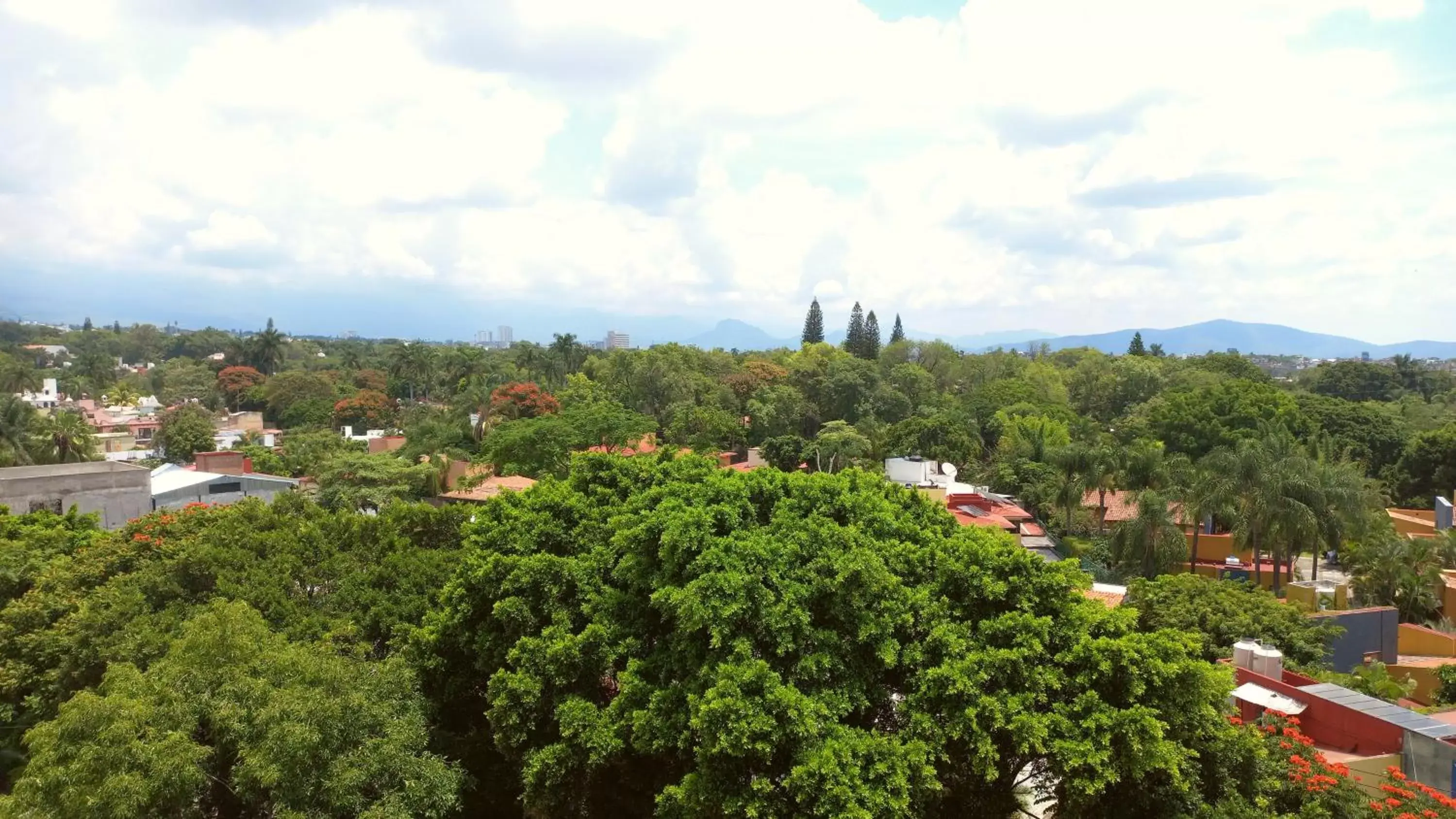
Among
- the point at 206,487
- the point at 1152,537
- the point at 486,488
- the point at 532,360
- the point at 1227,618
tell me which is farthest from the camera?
the point at 532,360

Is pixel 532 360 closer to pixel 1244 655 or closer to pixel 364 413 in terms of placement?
pixel 364 413

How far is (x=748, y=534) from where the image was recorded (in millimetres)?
10094

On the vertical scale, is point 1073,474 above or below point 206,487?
above

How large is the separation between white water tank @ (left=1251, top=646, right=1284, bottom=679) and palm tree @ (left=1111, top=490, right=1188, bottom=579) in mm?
11027

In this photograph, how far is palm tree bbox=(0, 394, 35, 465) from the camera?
111 ft

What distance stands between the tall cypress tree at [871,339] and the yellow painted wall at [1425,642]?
54.3 m

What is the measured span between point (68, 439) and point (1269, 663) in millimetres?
41840

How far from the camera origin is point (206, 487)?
30234mm

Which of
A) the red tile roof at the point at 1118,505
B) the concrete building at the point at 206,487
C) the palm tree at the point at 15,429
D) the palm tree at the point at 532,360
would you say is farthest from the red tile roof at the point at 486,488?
the palm tree at the point at 532,360

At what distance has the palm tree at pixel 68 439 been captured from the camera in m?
35.3

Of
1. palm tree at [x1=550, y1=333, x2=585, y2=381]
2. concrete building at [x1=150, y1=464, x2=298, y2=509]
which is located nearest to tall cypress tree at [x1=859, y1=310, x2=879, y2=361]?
palm tree at [x1=550, y1=333, x2=585, y2=381]

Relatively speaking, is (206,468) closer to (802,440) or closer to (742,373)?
(802,440)

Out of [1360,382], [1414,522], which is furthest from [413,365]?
[1360,382]

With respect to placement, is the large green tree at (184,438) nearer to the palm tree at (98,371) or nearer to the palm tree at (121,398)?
the palm tree at (121,398)
